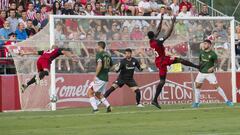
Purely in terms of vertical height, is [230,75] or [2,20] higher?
[2,20]

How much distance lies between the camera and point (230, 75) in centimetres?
2819

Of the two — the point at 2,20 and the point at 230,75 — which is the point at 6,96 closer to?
the point at 2,20

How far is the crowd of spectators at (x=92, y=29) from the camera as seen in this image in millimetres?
26188

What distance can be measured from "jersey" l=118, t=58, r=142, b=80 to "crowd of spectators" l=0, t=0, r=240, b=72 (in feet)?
5.31

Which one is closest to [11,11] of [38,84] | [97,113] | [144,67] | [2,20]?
[2,20]

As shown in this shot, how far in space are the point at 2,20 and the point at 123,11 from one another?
5.87m

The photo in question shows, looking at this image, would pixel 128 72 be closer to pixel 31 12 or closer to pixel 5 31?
pixel 5 31

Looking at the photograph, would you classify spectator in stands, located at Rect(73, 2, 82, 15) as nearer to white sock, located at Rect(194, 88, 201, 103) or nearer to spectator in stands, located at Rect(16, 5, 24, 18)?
spectator in stands, located at Rect(16, 5, 24, 18)

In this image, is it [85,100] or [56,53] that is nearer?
[56,53]

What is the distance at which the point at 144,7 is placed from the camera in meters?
31.3

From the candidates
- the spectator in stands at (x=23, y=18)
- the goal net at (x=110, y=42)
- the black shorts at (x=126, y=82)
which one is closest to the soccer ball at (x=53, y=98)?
the goal net at (x=110, y=42)

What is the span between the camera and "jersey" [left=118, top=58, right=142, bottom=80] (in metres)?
25.1

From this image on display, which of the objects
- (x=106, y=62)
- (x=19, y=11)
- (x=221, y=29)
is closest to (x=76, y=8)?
(x=19, y=11)

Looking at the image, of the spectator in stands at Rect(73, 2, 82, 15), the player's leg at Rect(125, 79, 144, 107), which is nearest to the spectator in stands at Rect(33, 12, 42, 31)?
the spectator in stands at Rect(73, 2, 82, 15)
